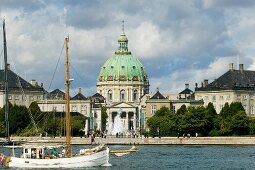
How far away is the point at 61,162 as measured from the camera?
9469cm

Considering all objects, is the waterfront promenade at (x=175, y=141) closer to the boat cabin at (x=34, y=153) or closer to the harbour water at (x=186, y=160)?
the harbour water at (x=186, y=160)

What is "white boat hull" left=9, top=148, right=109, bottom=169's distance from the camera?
94.8 m

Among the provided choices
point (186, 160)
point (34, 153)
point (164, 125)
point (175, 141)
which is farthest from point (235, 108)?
point (34, 153)

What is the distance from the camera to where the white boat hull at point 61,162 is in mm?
94750

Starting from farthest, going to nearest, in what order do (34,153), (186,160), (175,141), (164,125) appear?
(164,125) < (175,141) < (186,160) < (34,153)

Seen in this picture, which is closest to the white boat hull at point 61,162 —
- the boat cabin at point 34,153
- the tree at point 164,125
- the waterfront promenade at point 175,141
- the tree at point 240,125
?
the boat cabin at point 34,153


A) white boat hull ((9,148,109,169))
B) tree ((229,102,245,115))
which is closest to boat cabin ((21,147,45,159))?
white boat hull ((9,148,109,169))

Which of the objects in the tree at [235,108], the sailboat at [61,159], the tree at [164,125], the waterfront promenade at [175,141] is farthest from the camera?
the tree at [235,108]

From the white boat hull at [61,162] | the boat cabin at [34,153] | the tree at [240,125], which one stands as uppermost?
the tree at [240,125]

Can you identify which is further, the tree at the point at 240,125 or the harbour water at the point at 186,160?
the tree at the point at 240,125

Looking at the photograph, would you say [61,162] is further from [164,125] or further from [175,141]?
[164,125]

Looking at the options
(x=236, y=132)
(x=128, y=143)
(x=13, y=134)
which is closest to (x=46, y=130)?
(x=13, y=134)

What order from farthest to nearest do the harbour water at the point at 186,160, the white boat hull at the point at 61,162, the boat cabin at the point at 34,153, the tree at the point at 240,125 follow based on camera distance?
1. the tree at the point at 240,125
2. the harbour water at the point at 186,160
3. the boat cabin at the point at 34,153
4. the white boat hull at the point at 61,162

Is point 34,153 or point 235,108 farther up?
point 235,108
